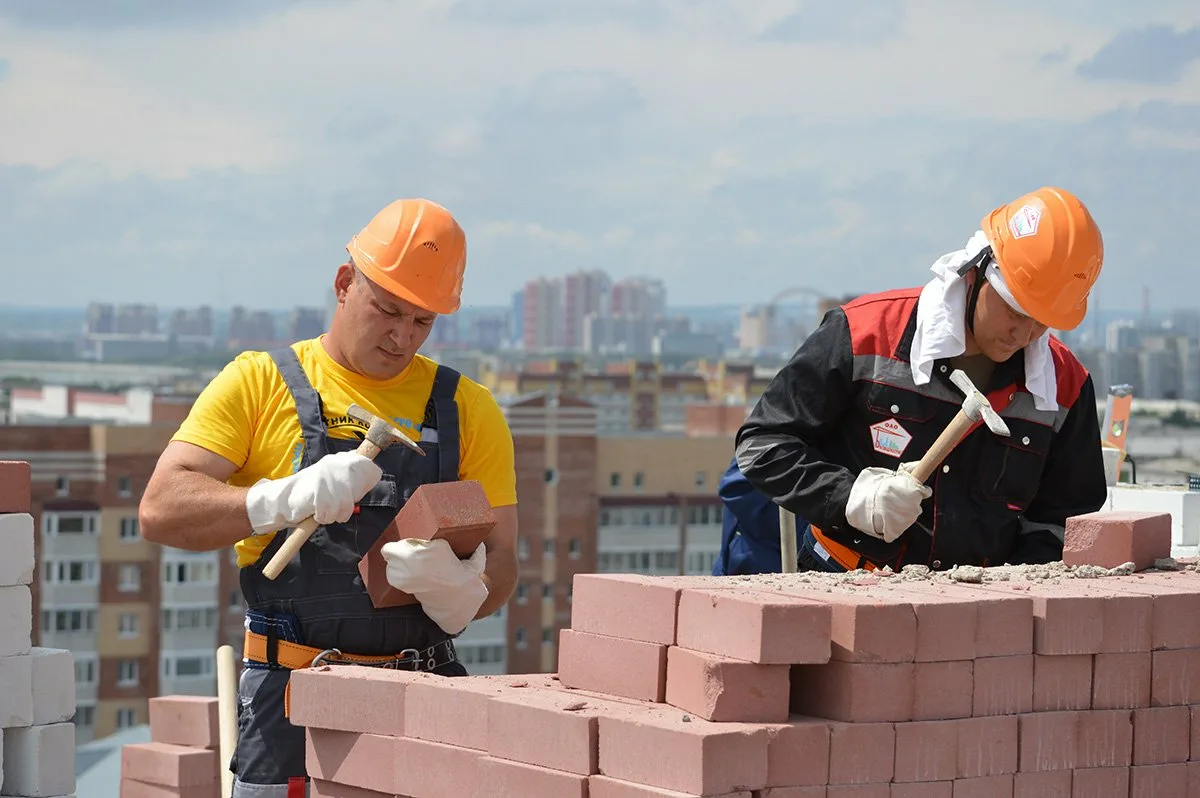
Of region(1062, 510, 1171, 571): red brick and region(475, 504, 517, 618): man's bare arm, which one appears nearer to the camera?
region(1062, 510, 1171, 571): red brick

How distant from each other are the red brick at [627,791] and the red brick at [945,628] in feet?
1.65

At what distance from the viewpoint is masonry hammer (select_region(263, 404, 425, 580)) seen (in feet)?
14.5

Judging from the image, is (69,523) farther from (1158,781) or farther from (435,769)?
(1158,781)

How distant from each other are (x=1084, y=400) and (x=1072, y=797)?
161 centimetres

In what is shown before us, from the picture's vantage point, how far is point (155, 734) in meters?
7.88

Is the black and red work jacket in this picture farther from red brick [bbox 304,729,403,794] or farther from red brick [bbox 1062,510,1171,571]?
red brick [bbox 304,729,403,794]

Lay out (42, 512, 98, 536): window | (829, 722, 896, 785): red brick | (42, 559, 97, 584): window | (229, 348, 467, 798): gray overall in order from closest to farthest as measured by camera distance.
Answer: (829, 722, 896, 785): red brick
(229, 348, 467, 798): gray overall
(42, 512, 98, 536): window
(42, 559, 97, 584): window

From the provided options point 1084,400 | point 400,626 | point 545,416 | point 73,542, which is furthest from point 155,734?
point 545,416

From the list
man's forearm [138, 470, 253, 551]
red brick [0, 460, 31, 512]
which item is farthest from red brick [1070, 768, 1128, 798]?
red brick [0, 460, 31, 512]

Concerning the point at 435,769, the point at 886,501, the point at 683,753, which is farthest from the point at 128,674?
the point at 683,753

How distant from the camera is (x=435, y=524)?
4.30 meters

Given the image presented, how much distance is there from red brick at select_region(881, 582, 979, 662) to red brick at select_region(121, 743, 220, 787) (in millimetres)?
4332

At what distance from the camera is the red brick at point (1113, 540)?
4730 mm

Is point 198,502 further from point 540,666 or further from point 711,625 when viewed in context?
point 540,666
